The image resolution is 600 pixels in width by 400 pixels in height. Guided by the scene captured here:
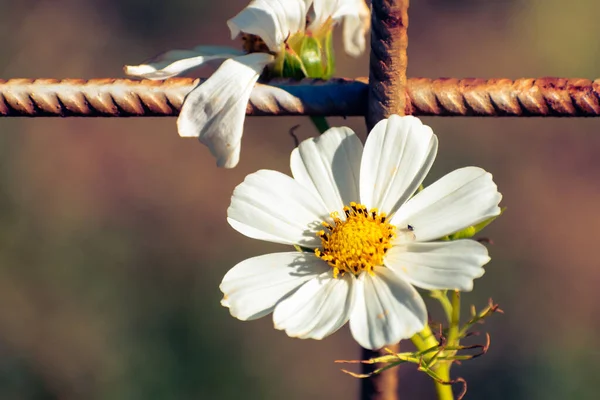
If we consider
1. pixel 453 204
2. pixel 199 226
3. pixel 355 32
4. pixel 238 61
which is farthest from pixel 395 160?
pixel 199 226

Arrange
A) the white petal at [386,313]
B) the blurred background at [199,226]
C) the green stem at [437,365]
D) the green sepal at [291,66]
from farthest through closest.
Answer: the blurred background at [199,226] < the green sepal at [291,66] < the green stem at [437,365] < the white petal at [386,313]

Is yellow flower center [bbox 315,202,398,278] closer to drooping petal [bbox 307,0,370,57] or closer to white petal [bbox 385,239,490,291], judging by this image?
white petal [bbox 385,239,490,291]

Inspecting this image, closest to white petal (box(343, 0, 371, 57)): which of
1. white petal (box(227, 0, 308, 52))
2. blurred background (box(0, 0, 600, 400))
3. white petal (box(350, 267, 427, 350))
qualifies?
white petal (box(227, 0, 308, 52))

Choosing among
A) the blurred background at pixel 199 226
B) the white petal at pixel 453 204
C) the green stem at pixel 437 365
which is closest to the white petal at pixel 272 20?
the white petal at pixel 453 204

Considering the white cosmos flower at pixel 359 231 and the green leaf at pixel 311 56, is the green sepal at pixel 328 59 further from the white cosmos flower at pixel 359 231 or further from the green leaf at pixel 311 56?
the white cosmos flower at pixel 359 231

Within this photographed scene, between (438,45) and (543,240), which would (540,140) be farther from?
(438,45)

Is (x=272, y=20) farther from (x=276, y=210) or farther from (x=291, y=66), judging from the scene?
(x=276, y=210)
